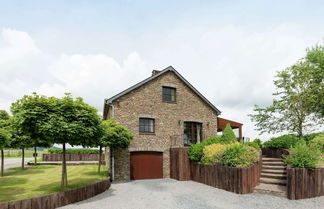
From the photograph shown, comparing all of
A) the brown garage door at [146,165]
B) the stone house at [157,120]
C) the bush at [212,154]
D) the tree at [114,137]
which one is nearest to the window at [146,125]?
the stone house at [157,120]

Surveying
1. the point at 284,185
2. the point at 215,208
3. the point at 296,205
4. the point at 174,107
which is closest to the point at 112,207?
the point at 215,208

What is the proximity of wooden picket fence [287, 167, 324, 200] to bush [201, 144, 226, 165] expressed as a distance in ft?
12.3

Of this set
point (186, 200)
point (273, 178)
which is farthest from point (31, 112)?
point (273, 178)

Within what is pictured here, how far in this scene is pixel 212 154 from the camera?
13.1 metres

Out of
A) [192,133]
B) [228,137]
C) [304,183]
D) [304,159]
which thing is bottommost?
[304,183]

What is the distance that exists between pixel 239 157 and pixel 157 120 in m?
7.09

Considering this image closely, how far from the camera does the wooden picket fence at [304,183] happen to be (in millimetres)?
9664

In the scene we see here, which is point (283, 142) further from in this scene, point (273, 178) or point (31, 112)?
point (31, 112)

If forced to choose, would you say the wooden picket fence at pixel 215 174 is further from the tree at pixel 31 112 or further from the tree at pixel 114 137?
the tree at pixel 31 112

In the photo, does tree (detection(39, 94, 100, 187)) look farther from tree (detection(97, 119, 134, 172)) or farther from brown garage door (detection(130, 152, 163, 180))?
brown garage door (detection(130, 152, 163, 180))

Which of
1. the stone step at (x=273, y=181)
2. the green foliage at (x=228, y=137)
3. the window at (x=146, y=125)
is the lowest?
the stone step at (x=273, y=181)

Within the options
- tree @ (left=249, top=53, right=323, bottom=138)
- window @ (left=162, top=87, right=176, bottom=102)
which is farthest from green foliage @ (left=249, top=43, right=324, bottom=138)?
window @ (left=162, top=87, right=176, bottom=102)

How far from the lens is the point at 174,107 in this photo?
1756 centimetres

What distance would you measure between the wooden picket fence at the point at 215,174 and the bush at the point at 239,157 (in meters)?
0.32
